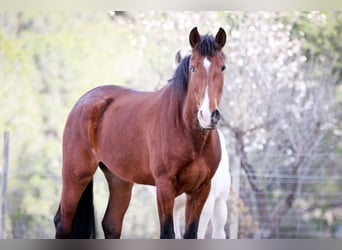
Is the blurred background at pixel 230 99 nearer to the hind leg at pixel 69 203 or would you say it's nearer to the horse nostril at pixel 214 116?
the hind leg at pixel 69 203

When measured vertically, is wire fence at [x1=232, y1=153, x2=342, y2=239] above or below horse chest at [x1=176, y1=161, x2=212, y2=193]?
below

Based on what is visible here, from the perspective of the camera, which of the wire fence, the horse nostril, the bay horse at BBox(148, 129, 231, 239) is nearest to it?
the horse nostril

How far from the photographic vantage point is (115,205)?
4.24 m

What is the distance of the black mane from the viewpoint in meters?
3.57

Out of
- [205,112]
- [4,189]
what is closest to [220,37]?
[205,112]

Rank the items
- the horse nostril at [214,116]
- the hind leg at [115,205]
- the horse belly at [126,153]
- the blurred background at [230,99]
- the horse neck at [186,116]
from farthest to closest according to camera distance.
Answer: the blurred background at [230,99] → the hind leg at [115,205] → the horse belly at [126,153] → the horse neck at [186,116] → the horse nostril at [214,116]

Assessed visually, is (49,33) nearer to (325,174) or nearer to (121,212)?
(121,212)

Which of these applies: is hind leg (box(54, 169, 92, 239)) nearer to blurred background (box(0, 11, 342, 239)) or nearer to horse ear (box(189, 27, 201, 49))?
blurred background (box(0, 11, 342, 239))

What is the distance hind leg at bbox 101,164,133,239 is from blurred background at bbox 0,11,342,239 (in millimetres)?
490

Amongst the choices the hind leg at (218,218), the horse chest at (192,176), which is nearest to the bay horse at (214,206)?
the hind leg at (218,218)

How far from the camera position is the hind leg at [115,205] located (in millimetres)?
4160

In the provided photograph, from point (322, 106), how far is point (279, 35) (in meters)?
0.59

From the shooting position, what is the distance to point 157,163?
3631 millimetres


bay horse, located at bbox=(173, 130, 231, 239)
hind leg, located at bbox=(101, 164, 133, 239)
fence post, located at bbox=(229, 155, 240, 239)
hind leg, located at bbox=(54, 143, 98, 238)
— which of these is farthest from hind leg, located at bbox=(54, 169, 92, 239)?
fence post, located at bbox=(229, 155, 240, 239)
